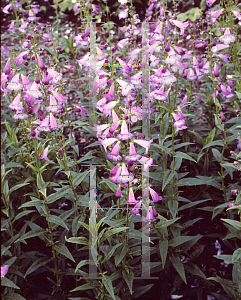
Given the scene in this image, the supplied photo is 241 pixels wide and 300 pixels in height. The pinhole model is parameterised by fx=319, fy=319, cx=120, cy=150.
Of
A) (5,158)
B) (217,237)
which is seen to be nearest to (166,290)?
(217,237)

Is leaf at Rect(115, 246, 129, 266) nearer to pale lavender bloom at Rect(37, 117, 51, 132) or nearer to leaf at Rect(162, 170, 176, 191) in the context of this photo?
leaf at Rect(162, 170, 176, 191)

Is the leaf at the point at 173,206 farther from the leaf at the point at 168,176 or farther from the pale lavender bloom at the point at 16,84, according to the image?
the pale lavender bloom at the point at 16,84

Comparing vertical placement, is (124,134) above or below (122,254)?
above

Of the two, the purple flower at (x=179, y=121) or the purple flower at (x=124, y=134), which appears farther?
the purple flower at (x=179, y=121)

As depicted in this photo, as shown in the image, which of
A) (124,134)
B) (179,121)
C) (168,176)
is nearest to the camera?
(124,134)

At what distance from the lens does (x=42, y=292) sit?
3326 mm

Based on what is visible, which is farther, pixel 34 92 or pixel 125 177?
pixel 34 92

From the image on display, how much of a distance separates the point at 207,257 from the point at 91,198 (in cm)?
174

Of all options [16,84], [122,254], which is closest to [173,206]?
[122,254]

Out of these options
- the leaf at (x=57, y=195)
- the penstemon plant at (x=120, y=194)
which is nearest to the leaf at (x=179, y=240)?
the penstemon plant at (x=120, y=194)

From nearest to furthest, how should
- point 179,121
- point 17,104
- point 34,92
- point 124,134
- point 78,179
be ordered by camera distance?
point 124,134 < point 34,92 < point 17,104 < point 179,121 < point 78,179

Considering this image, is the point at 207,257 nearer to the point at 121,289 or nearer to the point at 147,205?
the point at 121,289

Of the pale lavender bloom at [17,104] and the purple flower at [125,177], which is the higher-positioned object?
the pale lavender bloom at [17,104]

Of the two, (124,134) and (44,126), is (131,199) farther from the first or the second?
(44,126)
